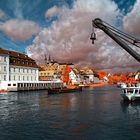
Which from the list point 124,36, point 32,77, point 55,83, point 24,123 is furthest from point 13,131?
point 55,83

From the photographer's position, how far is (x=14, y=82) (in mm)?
105688

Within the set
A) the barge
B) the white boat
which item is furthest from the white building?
the white boat

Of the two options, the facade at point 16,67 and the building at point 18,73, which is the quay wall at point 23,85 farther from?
the facade at point 16,67

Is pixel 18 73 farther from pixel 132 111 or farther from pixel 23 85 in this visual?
pixel 132 111

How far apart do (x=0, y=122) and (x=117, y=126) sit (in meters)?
13.6

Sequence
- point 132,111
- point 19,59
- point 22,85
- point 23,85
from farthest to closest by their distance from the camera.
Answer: point 19,59 < point 23,85 < point 22,85 < point 132,111

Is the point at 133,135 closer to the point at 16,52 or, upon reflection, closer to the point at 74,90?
the point at 74,90

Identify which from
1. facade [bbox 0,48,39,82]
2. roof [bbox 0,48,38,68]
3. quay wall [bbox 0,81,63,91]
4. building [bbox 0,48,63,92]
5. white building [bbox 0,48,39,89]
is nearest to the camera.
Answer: quay wall [bbox 0,81,63,91]

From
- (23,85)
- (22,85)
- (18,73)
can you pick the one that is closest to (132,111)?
(22,85)

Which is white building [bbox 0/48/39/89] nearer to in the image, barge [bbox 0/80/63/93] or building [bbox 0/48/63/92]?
building [bbox 0/48/63/92]

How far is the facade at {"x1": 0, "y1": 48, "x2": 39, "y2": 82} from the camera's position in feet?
351

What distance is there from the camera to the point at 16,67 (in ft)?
380

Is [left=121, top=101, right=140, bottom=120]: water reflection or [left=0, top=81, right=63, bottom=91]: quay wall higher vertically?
[left=0, top=81, right=63, bottom=91]: quay wall

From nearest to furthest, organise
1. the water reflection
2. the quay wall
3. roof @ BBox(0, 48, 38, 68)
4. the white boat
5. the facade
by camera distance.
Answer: the water reflection
the white boat
the quay wall
the facade
roof @ BBox(0, 48, 38, 68)
